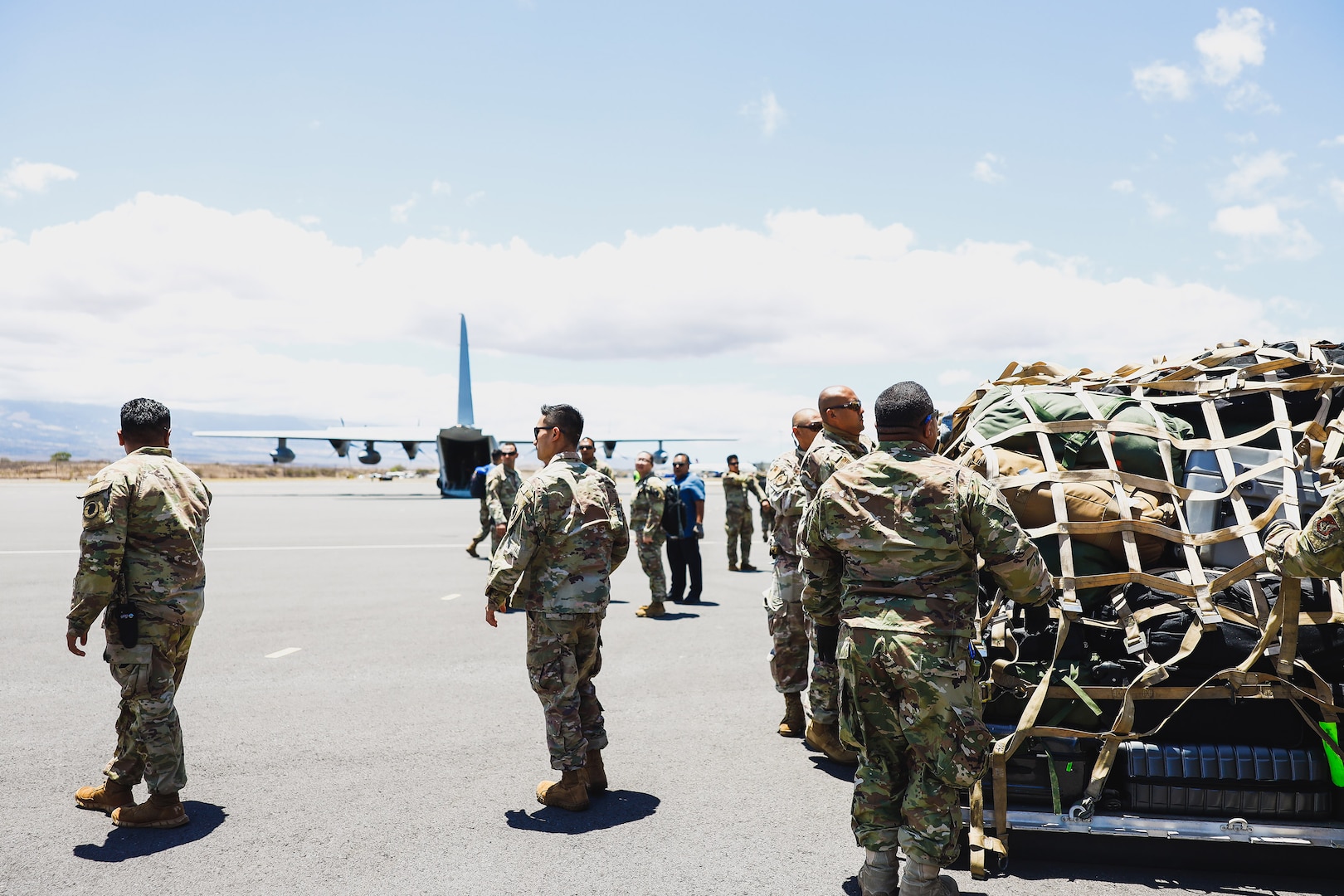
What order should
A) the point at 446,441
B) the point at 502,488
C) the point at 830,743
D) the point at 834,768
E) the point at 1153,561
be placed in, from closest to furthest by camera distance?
1. the point at 1153,561
2. the point at 834,768
3. the point at 830,743
4. the point at 502,488
5. the point at 446,441

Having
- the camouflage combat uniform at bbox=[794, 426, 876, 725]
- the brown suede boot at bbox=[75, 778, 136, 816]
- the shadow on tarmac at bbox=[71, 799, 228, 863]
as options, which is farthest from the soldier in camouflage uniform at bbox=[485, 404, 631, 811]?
the brown suede boot at bbox=[75, 778, 136, 816]

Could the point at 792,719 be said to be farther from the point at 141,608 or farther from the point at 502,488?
the point at 502,488

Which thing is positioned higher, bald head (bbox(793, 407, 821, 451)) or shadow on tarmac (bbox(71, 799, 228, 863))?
bald head (bbox(793, 407, 821, 451))

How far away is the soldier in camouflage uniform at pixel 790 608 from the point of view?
5824 millimetres

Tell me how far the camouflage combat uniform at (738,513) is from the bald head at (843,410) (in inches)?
357

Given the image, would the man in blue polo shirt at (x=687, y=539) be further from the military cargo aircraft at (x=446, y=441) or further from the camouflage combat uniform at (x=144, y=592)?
the military cargo aircraft at (x=446, y=441)

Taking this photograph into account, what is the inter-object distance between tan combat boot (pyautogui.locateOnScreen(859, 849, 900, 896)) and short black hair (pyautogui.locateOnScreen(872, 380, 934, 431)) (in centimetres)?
164

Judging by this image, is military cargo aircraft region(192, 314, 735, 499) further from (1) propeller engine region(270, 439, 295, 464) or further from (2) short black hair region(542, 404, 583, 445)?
(2) short black hair region(542, 404, 583, 445)

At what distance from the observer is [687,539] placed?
1164cm

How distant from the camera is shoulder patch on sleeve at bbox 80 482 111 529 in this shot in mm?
4277

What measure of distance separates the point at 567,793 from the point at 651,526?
6.83 metres

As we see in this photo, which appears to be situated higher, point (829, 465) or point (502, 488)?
point (829, 465)

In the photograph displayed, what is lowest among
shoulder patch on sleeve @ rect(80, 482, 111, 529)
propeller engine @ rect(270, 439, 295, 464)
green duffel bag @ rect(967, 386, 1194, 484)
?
shoulder patch on sleeve @ rect(80, 482, 111, 529)

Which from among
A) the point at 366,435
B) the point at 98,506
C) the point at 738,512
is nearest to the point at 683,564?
the point at 738,512
